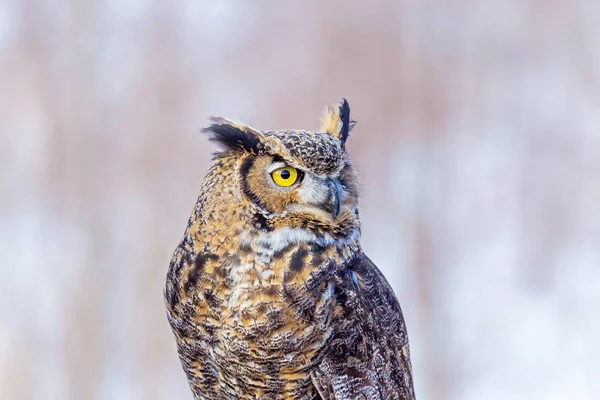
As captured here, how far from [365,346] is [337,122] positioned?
16.1 inches

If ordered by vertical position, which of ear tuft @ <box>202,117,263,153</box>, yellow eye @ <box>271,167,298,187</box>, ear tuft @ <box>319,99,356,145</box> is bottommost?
yellow eye @ <box>271,167,298,187</box>

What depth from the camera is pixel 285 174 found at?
95cm

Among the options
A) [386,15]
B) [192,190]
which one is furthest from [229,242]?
[386,15]

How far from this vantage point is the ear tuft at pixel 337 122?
1.11 meters

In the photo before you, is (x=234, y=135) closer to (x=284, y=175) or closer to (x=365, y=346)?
(x=284, y=175)

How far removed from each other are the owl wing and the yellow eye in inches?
7.6

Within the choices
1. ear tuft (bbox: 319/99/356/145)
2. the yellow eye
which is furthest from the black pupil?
ear tuft (bbox: 319/99/356/145)

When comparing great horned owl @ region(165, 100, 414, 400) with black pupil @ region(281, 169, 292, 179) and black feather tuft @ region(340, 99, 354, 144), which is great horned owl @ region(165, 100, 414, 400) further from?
black feather tuft @ region(340, 99, 354, 144)

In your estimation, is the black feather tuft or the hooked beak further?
the black feather tuft

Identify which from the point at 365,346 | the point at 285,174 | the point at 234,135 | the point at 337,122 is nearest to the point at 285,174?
Result: the point at 285,174

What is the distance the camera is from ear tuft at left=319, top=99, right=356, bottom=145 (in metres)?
1.11
